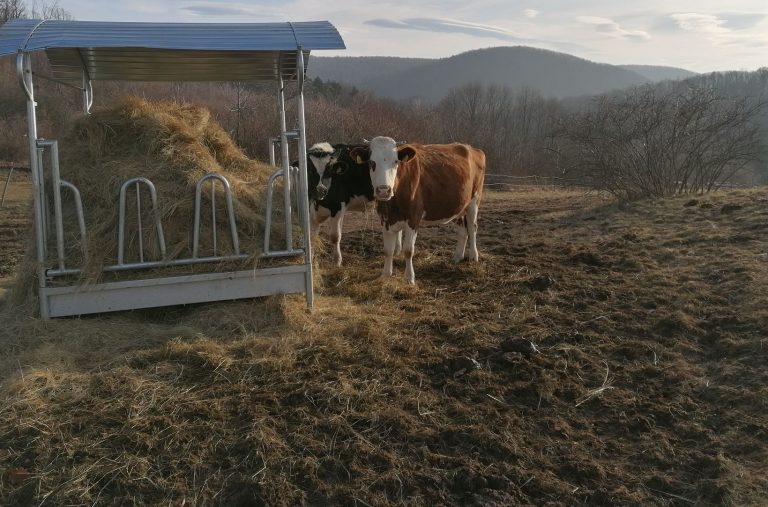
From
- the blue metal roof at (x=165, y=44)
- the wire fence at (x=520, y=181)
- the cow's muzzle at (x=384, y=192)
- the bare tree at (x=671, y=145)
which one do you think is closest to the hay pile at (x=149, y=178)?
the blue metal roof at (x=165, y=44)

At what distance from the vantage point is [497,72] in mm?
160625

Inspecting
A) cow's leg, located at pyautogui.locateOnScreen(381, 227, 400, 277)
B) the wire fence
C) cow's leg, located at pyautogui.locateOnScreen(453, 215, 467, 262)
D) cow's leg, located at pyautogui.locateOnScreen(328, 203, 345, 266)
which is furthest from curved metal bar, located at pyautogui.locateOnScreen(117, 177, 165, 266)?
the wire fence

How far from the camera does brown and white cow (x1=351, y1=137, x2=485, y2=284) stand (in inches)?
270

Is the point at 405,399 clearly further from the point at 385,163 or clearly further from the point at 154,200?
the point at 385,163

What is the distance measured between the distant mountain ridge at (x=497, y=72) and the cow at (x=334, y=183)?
455 feet

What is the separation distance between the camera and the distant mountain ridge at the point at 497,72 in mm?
151500

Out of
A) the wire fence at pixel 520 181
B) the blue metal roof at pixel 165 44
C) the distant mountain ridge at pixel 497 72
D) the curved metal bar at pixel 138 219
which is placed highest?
the distant mountain ridge at pixel 497 72

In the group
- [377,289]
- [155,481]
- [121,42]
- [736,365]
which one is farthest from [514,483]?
[121,42]

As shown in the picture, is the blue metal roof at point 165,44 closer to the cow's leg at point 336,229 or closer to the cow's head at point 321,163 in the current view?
the cow's head at point 321,163

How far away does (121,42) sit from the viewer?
4.73 m

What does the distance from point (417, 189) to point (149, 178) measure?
3.32m

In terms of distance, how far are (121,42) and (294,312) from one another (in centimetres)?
270

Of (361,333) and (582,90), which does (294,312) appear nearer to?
(361,333)

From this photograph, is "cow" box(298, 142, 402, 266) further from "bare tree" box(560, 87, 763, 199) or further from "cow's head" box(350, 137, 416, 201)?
"bare tree" box(560, 87, 763, 199)
